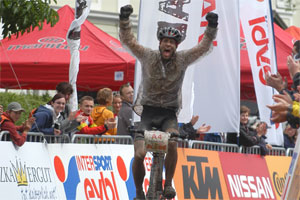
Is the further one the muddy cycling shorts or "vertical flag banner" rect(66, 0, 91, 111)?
"vertical flag banner" rect(66, 0, 91, 111)

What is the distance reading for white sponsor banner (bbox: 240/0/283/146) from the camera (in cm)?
1553

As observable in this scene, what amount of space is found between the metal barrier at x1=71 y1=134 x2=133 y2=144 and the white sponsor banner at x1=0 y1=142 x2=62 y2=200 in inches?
30.3

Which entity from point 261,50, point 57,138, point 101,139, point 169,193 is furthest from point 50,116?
point 261,50

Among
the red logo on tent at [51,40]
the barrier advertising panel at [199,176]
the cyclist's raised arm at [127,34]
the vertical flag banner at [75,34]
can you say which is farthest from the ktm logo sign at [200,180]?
the red logo on tent at [51,40]

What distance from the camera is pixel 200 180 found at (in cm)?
1348

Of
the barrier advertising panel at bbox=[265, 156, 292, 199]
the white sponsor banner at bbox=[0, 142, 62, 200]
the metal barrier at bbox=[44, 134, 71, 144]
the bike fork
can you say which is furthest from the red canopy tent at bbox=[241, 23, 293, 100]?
the bike fork

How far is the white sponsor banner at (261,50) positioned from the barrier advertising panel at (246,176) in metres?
0.76

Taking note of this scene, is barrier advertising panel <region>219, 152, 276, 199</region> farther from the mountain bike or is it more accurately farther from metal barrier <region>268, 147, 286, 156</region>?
the mountain bike

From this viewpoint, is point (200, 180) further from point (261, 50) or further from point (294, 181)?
point (294, 181)

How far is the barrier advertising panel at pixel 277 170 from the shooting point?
50.0 feet

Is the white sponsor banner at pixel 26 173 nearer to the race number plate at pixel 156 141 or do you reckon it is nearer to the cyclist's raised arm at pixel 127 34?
the race number plate at pixel 156 141

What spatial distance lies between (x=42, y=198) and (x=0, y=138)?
3.24ft

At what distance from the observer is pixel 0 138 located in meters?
10.5

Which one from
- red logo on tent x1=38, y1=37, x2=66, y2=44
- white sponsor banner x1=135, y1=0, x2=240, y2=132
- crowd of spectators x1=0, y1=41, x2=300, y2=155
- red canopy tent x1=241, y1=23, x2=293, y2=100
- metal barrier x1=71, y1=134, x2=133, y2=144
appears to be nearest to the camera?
crowd of spectators x1=0, y1=41, x2=300, y2=155
